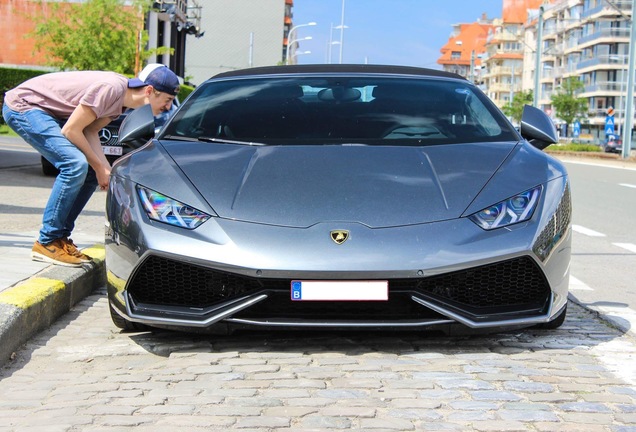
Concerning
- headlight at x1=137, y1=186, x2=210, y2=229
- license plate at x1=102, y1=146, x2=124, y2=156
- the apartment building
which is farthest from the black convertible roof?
the apartment building

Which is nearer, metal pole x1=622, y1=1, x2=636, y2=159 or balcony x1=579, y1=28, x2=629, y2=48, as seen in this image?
metal pole x1=622, y1=1, x2=636, y2=159

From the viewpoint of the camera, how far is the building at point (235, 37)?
10756 cm

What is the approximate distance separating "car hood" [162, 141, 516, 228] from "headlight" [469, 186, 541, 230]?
0.30 feet

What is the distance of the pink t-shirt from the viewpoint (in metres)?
6.13

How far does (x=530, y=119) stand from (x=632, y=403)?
213cm

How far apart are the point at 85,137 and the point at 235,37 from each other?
10521 cm

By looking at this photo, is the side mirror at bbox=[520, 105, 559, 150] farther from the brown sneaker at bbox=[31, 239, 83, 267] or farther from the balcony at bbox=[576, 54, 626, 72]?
the balcony at bbox=[576, 54, 626, 72]

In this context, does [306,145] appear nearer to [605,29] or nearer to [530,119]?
[530,119]

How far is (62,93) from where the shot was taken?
630 cm

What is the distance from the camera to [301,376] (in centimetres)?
409

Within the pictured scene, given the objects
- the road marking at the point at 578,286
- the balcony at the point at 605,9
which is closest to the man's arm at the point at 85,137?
the road marking at the point at 578,286

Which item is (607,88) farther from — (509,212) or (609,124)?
(509,212)

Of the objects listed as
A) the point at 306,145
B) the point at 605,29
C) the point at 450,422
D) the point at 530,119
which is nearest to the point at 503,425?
the point at 450,422

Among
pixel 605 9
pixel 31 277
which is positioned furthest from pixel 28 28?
pixel 605 9
